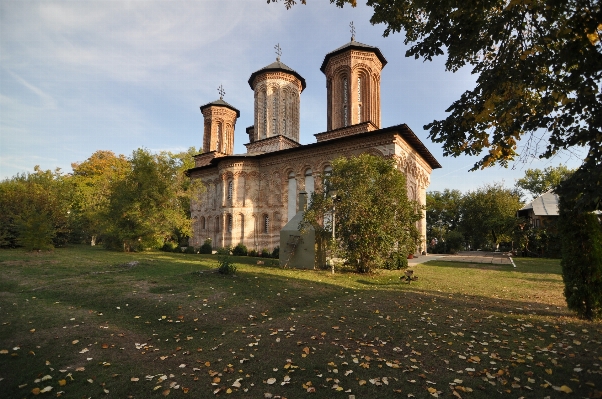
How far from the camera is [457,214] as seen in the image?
125 feet

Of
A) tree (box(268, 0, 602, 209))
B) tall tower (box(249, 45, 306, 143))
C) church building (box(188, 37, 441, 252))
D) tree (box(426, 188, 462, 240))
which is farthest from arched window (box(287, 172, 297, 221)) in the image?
tree (box(426, 188, 462, 240))

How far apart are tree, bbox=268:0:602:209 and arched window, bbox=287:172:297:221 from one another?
59.7 feet

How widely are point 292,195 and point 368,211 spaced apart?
12.8 metres

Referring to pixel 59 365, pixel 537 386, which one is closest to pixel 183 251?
pixel 59 365

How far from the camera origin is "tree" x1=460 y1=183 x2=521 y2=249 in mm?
30581

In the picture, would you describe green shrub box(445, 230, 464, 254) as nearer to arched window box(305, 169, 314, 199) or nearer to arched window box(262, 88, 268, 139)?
arched window box(305, 169, 314, 199)

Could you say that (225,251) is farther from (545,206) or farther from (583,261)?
(545,206)

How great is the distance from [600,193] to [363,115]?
70.1ft

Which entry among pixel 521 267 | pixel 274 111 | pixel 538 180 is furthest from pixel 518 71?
pixel 538 180

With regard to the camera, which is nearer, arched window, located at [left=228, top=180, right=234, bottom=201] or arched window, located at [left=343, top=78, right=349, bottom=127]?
arched window, located at [left=343, top=78, right=349, bottom=127]

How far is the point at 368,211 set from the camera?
37.2ft

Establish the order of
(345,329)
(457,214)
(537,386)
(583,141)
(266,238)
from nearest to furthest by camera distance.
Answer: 1. (537,386)
2. (583,141)
3. (345,329)
4. (266,238)
5. (457,214)

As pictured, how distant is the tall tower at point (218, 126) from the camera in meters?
33.7

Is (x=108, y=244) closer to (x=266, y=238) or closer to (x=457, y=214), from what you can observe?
(x=266, y=238)
